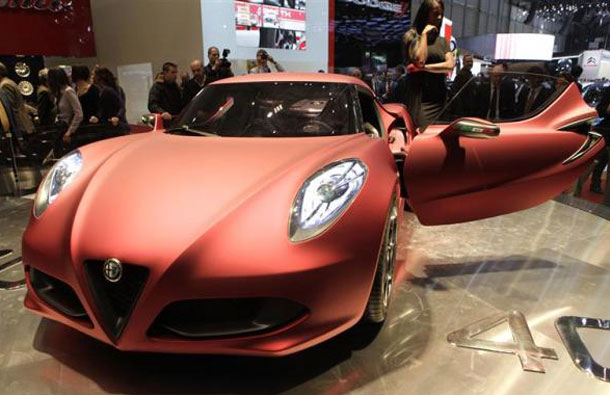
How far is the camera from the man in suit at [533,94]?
2.38m

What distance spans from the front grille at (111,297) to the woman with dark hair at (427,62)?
2.76 meters

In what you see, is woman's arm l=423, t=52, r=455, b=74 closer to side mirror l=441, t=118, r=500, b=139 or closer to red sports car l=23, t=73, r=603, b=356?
red sports car l=23, t=73, r=603, b=356

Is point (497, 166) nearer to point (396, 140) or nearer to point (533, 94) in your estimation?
point (533, 94)

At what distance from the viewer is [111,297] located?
1.47m

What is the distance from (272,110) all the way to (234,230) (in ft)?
3.80

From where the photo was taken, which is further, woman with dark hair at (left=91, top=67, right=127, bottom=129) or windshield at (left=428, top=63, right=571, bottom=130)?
woman with dark hair at (left=91, top=67, right=127, bottom=129)

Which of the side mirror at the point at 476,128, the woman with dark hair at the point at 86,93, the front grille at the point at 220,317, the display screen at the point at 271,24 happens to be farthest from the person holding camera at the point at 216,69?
the front grille at the point at 220,317

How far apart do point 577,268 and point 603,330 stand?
0.77 meters

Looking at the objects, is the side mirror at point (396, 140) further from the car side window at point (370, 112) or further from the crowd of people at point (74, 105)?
the crowd of people at point (74, 105)

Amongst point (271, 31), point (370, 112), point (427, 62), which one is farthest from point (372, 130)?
point (271, 31)

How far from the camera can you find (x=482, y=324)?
2.11m

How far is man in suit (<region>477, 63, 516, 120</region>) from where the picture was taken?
241 centimetres

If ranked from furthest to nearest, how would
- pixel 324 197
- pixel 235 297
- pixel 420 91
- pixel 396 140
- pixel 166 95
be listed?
pixel 166 95, pixel 420 91, pixel 396 140, pixel 324 197, pixel 235 297

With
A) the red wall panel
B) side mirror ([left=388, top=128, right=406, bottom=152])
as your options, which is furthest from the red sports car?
the red wall panel
